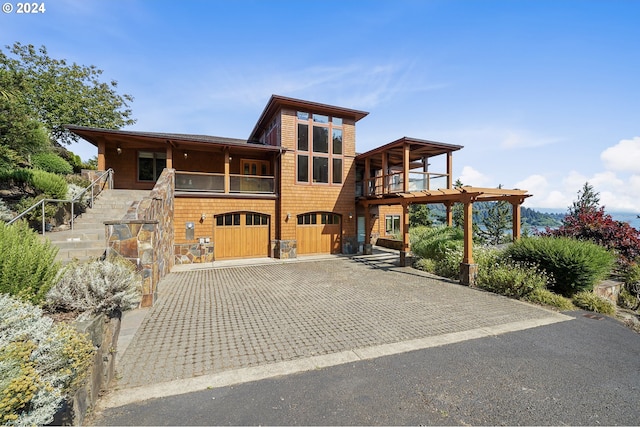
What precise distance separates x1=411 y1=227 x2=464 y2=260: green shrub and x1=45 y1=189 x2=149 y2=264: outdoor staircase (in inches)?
451

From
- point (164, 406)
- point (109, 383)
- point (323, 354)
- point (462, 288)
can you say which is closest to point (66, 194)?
point (109, 383)

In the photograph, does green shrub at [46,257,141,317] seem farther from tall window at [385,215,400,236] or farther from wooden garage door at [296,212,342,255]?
tall window at [385,215,400,236]

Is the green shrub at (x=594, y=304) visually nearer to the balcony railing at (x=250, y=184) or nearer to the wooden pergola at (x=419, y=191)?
the wooden pergola at (x=419, y=191)

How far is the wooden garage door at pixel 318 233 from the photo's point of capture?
13.9 metres

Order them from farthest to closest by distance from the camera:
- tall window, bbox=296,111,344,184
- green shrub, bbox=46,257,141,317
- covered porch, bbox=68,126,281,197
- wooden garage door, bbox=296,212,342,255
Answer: wooden garage door, bbox=296,212,342,255 < tall window, bbox=296,111,344,184 < covered porch, bbox=68,126,281,197 < green shrub, bbox=46,257,141,317

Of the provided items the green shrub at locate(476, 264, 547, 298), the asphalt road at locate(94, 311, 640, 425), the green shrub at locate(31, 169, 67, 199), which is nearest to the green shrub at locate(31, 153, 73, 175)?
the green shrub at locate(31, 169, 67, 199)

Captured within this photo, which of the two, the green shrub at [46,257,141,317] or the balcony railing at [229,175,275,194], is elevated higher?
the balcony railing at [229,175,275,194]

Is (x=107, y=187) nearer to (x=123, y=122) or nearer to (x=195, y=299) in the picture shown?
(x=195, y=299)

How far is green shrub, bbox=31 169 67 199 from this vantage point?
942cm

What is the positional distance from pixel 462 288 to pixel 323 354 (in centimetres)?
595

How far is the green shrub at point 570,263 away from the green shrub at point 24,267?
11566mm

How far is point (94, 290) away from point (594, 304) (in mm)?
10884

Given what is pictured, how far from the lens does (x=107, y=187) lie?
11.7 m

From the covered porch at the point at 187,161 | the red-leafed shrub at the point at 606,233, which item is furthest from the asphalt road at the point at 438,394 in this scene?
the covered porch at the point at 187,161
